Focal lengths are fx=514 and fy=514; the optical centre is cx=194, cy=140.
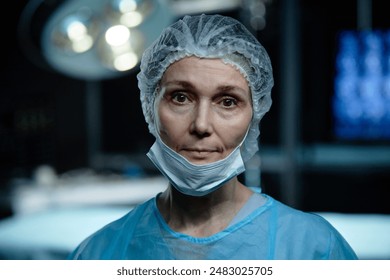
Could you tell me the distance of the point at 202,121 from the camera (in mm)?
1061

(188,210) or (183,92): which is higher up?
(183,92)

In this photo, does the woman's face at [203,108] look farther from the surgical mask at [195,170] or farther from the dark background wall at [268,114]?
the dark background wall at [268,114]

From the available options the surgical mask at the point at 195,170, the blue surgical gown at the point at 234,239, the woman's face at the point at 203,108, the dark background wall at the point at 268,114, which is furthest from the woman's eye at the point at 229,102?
the dark background wall at the point at 268,114

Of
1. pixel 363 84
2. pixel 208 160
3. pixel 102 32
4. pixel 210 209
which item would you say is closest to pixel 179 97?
pixel 208 160

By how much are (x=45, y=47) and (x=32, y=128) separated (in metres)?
1.32

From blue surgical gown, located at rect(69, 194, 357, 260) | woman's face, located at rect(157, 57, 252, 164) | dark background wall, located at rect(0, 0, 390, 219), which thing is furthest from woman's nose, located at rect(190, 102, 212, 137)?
dark background wall, located at rect(0, 0, 390, 219)

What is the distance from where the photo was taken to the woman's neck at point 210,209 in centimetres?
120

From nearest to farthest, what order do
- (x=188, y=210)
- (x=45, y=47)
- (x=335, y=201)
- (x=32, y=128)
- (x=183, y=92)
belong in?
1. (x=183, y=92)
2. (x=188, y=210)
3. (x=45, y=47)
4. (x=335, y=201)
5. (x=32, y=128)

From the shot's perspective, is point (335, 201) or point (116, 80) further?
point (116, 80)

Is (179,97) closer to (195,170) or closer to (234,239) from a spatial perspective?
(195,170)

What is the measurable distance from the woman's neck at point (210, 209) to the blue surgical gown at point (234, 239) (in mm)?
19
